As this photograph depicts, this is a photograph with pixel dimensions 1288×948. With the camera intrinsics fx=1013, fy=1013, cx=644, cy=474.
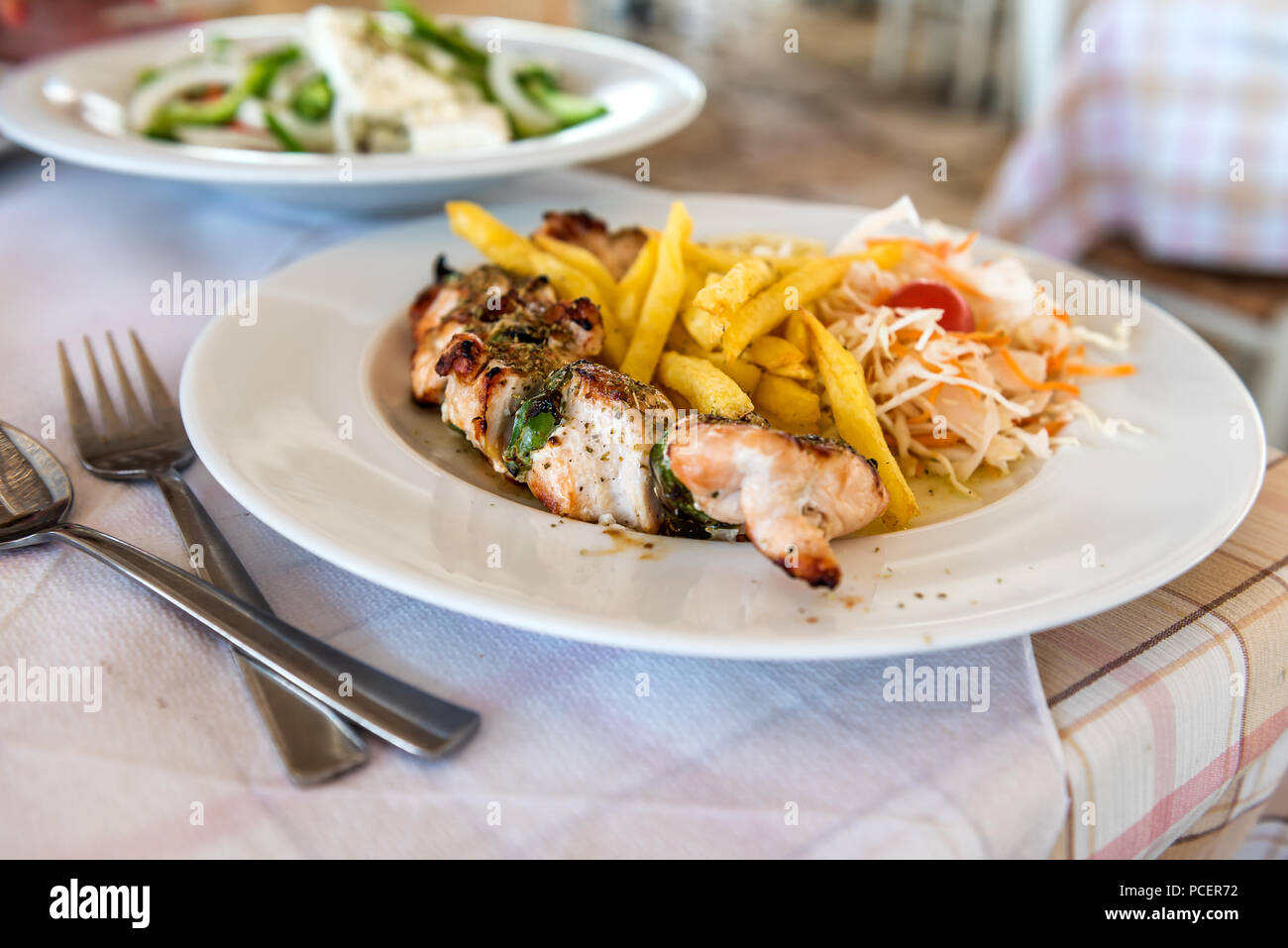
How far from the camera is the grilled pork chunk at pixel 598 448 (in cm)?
111

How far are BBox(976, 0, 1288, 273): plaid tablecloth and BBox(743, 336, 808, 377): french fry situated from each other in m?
2.18

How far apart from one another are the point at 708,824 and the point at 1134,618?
0.55 metres

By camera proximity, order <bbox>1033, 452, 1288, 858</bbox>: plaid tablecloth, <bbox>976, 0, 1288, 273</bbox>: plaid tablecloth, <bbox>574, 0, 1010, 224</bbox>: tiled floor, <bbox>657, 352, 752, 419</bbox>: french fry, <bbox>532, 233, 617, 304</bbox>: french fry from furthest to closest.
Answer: <bbox>574, 0, 1010, 224</bbox>: tiled floor, <bbox>976, 0, 1288, 273</bbox>: plaid tablecloth, <bbox>532, 233, 617, 304</bbox>: french fry, <bbox>657, 352, 752, 419</bbox>: french fry, <bbox>1033, 452, 1288, 858</bbox>: plaid tablecloth

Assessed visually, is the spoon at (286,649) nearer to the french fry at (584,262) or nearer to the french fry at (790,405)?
the french fry at (790,405)

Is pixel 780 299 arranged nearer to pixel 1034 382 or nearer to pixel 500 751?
pixel 1034 382

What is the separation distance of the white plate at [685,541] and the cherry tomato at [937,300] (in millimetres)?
211

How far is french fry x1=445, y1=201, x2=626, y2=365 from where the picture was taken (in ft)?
4.93

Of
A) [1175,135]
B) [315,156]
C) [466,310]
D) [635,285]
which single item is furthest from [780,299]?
[1175,135]

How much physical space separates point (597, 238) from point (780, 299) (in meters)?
0.41

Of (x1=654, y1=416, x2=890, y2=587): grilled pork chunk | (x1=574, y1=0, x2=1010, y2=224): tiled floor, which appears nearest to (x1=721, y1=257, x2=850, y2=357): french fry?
(x1=654, y1=416, x2=890, y2=587): grilled pork chunk

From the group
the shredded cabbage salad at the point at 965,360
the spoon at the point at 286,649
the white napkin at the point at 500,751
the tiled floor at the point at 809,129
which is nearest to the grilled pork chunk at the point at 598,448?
the white napkin at the point at 500,751

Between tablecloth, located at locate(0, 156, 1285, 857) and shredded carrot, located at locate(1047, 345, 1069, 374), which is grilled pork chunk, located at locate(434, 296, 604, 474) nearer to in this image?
tablecloth, located at locate(0, 156, 1285, 857)
